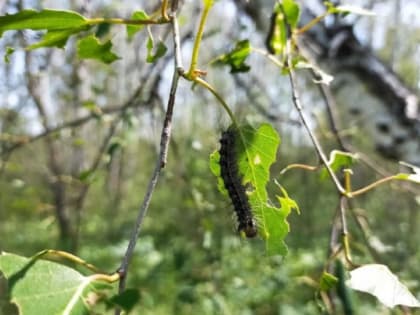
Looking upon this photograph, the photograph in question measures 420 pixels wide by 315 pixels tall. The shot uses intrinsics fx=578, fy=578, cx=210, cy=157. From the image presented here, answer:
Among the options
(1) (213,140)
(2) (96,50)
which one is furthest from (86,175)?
(2) (96,50)

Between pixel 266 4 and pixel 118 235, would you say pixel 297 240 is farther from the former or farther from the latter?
pixel 266 4

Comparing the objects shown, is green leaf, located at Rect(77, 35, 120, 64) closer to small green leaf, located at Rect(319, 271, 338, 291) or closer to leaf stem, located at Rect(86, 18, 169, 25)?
leaf stem, located at Rect(86, 18, 169, 25)

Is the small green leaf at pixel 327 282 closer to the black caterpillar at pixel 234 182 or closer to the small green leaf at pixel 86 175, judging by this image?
the black caterpillar at pixel 234 182

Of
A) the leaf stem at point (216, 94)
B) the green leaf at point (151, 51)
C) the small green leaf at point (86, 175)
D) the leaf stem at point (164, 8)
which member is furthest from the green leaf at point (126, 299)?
the small green leaf at point (86, 175)

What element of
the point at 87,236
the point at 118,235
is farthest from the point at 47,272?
the point at 87,236

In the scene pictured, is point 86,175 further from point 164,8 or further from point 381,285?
point 381,285

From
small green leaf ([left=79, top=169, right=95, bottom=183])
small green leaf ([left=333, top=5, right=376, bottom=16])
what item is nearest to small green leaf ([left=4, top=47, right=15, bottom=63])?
small green leaf ([left=333, top=5, right=376, bottom=16])
